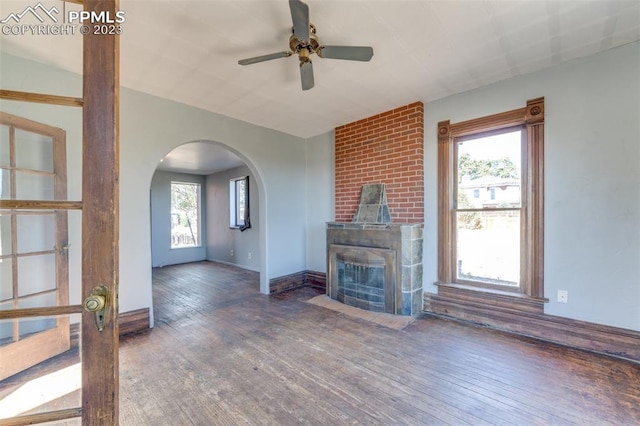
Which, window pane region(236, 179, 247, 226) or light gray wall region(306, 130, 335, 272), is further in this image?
window pane region(236, 179, 247, 226)

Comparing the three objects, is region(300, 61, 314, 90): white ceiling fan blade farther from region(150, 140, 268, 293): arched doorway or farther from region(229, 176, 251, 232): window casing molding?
region(229, 176, 251, 232): window casing molding

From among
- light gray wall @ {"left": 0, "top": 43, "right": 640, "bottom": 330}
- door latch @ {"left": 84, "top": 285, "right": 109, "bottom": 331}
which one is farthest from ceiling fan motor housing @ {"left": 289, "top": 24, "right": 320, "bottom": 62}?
door latch @ {"left": 84, "top": 285, "right": 109, "bottom": 331}

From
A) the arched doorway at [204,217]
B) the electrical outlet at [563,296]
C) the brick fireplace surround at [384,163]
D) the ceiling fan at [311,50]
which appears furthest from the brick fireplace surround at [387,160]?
the arched doorway at [204,217]

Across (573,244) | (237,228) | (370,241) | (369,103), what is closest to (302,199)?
(370,241)

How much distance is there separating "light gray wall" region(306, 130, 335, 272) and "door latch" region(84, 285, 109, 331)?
360cm

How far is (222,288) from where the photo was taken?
14.7 feet

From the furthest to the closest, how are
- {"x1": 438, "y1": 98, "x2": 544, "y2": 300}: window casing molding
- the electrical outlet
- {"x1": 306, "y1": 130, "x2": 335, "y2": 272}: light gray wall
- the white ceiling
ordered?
1. {"x1": 306, "y1": 130, "x2": 335, "y2": 272}: light gray wall
2. {"x1": 438, "y1": 98, "x2": 544, "y2": 300}: window casing molding
3. the electrical outlet
4. the white ceiling

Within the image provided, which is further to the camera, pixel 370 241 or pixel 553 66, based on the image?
pixel 370 241

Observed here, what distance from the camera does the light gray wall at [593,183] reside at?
2229 mm

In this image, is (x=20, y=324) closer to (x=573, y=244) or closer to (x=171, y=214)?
(x=573, y=244)

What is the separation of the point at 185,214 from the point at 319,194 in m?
4.46

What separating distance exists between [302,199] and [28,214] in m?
3.30

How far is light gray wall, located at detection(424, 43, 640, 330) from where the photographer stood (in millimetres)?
2229

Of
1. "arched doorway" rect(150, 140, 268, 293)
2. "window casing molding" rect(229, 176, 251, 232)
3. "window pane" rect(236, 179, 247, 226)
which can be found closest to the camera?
"arched doorway" rect(150, 140, 268, 293)
